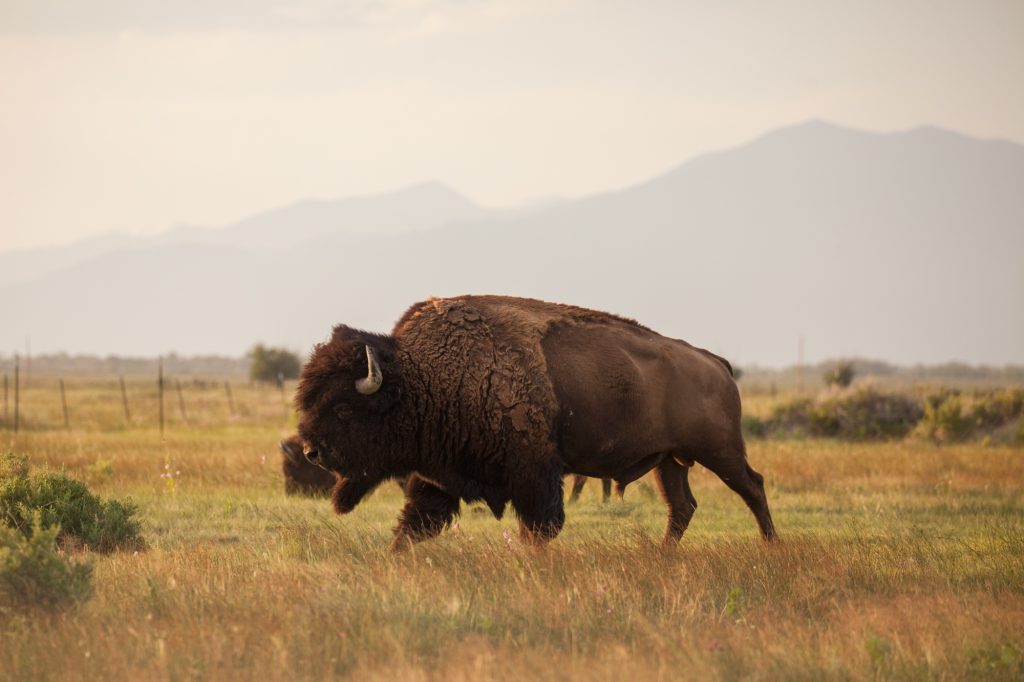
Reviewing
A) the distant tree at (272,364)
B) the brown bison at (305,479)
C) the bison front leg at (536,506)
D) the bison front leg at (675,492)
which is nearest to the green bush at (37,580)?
the bison front leg at (536,506)

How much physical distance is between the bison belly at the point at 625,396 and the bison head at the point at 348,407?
1517 millimetres

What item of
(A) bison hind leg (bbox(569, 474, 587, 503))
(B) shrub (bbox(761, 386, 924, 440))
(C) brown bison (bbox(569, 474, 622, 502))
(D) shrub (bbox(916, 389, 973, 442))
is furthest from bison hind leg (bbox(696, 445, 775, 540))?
(B) shrub (bbox(761, 386, 924, 440))

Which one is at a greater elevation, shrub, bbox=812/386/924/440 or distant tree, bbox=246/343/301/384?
shrub, bbox=812/386/924/440

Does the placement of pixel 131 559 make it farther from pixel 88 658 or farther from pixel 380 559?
pixel 88 658

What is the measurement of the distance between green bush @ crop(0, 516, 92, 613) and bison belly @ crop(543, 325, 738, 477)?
4490mm

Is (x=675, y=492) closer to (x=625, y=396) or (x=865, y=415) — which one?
(x=625, y=396)

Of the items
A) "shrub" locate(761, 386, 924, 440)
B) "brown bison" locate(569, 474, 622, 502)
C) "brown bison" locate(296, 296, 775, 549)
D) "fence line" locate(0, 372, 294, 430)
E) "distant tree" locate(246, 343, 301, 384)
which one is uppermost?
"brown bison" locate(296, 296, 775, 549)

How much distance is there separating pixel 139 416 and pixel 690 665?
1309 inches

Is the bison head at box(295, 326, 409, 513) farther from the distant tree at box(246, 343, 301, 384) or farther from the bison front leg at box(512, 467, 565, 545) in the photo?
the distant tree at box(246, 343, 301, 384)

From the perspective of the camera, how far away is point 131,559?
32.2 feet

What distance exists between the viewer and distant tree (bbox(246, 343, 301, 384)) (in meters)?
68.8

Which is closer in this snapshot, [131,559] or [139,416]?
[131,559]

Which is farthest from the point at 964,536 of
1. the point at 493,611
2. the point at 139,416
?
the point at 139,416

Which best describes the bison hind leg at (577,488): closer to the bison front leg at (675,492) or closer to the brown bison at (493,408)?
the bison front leg at (675,492)
